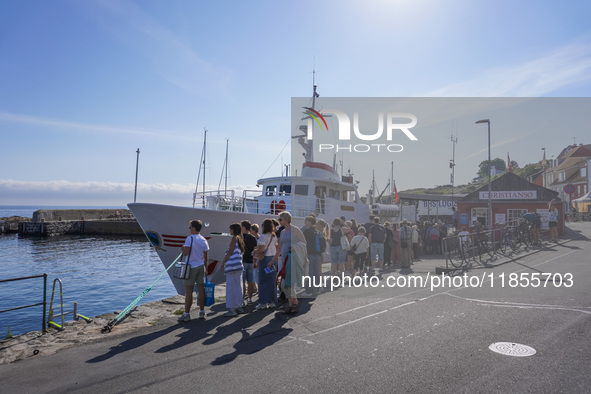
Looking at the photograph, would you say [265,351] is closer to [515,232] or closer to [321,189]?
[321,189]

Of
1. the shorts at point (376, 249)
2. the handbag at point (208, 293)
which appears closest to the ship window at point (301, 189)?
the shorts at point (376, 249)

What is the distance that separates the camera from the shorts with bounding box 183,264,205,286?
7.55 meters

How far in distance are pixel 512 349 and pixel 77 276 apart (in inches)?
933

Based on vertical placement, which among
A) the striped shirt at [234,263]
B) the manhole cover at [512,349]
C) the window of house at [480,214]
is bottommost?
the manhole cover at [512,349]

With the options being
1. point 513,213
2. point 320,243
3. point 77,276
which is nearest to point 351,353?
point 320,243

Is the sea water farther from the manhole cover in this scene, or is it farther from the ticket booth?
the ticket booth

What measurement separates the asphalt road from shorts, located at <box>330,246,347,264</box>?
9.25 ft

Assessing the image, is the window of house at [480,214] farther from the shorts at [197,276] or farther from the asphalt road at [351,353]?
the shorts at [197,276]

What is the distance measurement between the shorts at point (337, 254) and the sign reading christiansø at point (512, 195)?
71.8ft

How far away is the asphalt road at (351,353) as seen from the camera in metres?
4.44

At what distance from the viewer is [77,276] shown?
77.8 feet

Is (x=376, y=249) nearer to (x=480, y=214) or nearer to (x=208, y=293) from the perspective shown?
(x=208, y=293)

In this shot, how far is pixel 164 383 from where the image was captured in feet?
14.9

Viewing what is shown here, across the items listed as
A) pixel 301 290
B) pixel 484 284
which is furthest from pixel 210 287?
pixel 484 284
